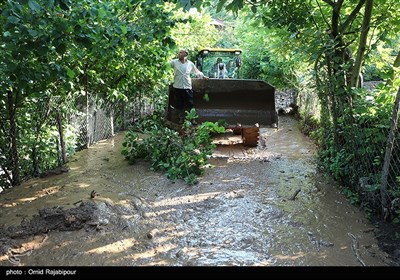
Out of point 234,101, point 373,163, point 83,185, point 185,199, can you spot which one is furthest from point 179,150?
point 373,163

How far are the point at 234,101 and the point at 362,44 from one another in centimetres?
421

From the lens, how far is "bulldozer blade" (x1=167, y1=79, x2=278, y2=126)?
9.77 m

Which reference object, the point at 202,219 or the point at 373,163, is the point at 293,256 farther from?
the point at 373,163

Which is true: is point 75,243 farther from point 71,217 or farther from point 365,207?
point 365,207

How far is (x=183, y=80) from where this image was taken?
29.7 ft

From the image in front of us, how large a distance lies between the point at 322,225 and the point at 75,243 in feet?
9.62

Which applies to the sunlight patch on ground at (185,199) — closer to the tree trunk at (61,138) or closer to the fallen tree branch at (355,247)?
the fallen tree branch at (355,247)

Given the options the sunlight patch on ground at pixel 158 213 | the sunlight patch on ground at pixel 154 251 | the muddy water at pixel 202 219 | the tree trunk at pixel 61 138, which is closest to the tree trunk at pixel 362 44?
the muddy water at pixel 202 219

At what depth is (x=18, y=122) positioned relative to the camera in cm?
641

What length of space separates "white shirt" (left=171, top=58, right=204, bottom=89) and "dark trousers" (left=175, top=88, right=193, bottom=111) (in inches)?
4.8

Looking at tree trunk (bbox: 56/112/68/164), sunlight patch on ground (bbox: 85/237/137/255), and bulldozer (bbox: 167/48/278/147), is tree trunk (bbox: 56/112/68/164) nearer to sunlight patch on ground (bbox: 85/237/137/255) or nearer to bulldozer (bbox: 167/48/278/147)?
bulldozer (bbox: 167/48/278/147)

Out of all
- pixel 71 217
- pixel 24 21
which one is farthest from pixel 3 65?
pixel 71 217

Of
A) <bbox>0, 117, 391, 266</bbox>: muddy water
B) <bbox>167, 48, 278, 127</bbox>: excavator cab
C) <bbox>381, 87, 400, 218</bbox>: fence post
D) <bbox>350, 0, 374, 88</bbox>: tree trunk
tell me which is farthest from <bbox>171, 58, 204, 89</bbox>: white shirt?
A: <bbox>381, 87, 400, 218</bbox>: fence post

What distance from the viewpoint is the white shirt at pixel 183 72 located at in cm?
889
